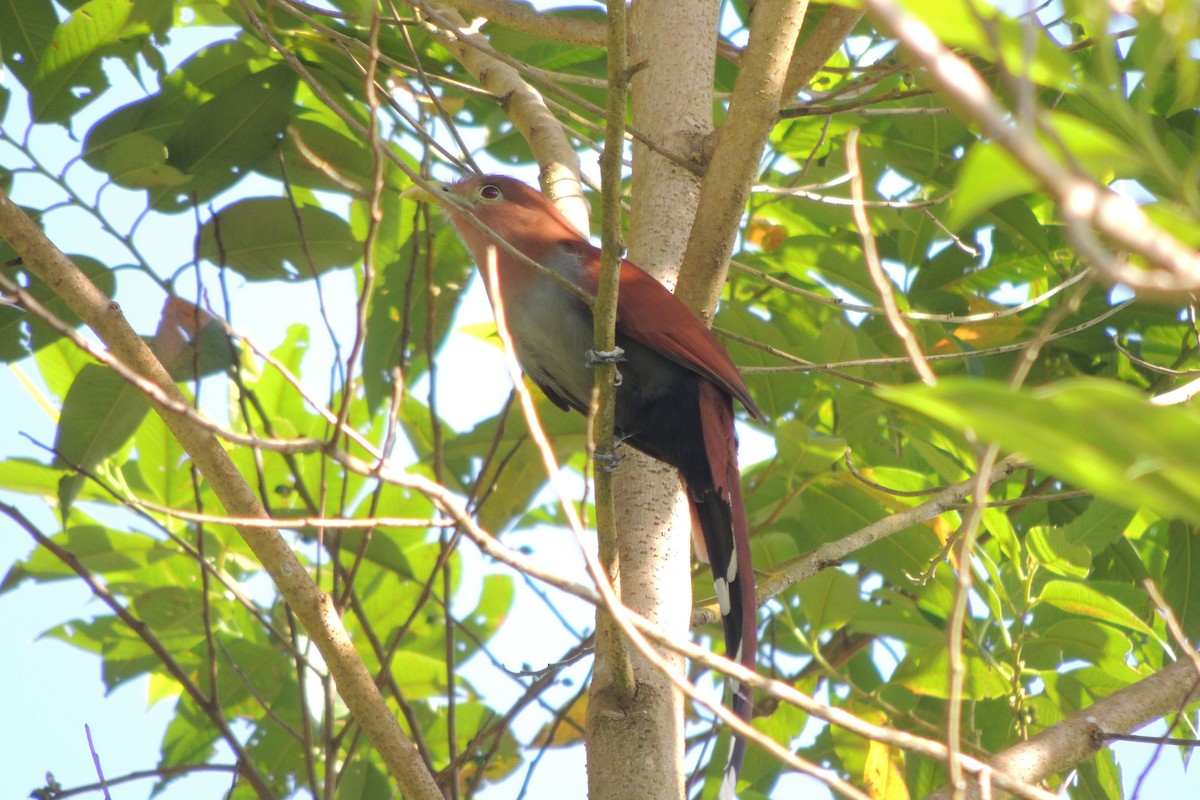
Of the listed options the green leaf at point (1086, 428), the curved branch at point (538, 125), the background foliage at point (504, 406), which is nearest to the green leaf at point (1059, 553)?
the background foliage at point (504, 406)

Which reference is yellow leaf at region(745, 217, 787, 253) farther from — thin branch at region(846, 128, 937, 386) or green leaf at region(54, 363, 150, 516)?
thin branch at region(846, 128, 937, 386)

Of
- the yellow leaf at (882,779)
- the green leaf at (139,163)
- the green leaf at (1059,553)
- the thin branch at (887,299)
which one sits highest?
the green leaf at (139,163)

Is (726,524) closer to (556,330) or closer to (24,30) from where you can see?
(556,330)

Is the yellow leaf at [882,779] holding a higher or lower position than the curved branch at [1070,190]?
higher

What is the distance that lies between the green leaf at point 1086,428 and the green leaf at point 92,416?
8.00 ft

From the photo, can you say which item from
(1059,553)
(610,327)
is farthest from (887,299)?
(1059,553)

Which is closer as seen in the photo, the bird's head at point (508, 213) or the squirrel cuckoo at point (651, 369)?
the squirrel cuckoo at point (651, 369)

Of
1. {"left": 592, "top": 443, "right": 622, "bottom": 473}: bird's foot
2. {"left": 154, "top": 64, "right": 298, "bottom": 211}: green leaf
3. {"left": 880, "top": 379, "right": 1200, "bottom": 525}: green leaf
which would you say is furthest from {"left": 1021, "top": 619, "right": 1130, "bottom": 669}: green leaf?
{"left": 154, "top": 64, "right": 298, "bottom": 211}: green leaf

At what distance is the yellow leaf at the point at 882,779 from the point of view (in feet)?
8.77

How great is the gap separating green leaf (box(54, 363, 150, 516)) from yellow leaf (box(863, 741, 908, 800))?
192 cm

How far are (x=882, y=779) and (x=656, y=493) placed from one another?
2.82ft

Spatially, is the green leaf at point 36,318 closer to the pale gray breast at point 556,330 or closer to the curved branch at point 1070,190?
the pale gray breast at point 556,330

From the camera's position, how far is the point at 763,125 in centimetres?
237

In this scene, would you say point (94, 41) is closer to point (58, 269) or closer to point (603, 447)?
point (58, 269)
